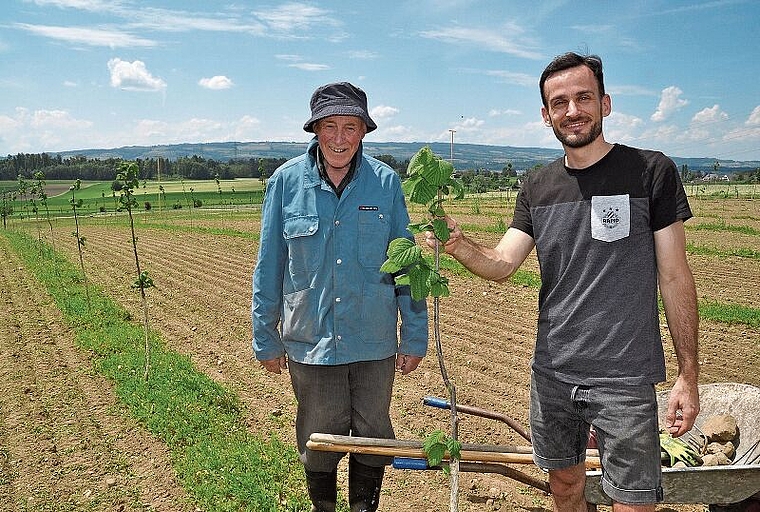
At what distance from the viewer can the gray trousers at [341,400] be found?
10.4 feet

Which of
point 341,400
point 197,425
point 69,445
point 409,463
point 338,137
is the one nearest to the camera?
point 409,463

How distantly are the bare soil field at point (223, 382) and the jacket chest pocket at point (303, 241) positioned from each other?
6.30 ft

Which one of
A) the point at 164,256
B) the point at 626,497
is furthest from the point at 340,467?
the point at 164,256

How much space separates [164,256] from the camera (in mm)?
17094

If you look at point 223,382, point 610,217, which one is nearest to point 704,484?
point 610,217

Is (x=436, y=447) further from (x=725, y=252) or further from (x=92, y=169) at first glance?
→ (x=92, y=169)

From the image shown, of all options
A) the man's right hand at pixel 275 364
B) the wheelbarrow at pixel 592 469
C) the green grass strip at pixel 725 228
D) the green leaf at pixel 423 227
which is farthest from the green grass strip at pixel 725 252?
the green leaf at pixel 423 227

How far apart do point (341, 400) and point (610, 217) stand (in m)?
1.63

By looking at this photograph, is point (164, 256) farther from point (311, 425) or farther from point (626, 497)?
point (626, 497)

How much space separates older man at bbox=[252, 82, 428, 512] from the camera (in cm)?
307

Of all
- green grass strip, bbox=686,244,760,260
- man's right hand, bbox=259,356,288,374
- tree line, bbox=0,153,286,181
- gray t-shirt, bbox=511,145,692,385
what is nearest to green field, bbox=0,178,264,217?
tree line, bbox=0,153,286,181

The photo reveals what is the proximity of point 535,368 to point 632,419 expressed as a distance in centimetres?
46

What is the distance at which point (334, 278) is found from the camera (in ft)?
10.1

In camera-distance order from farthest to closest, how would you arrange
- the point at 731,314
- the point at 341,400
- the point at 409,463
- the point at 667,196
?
the point at 731,314, the point at 341,400, the point at 409,463, the point at 667,196
